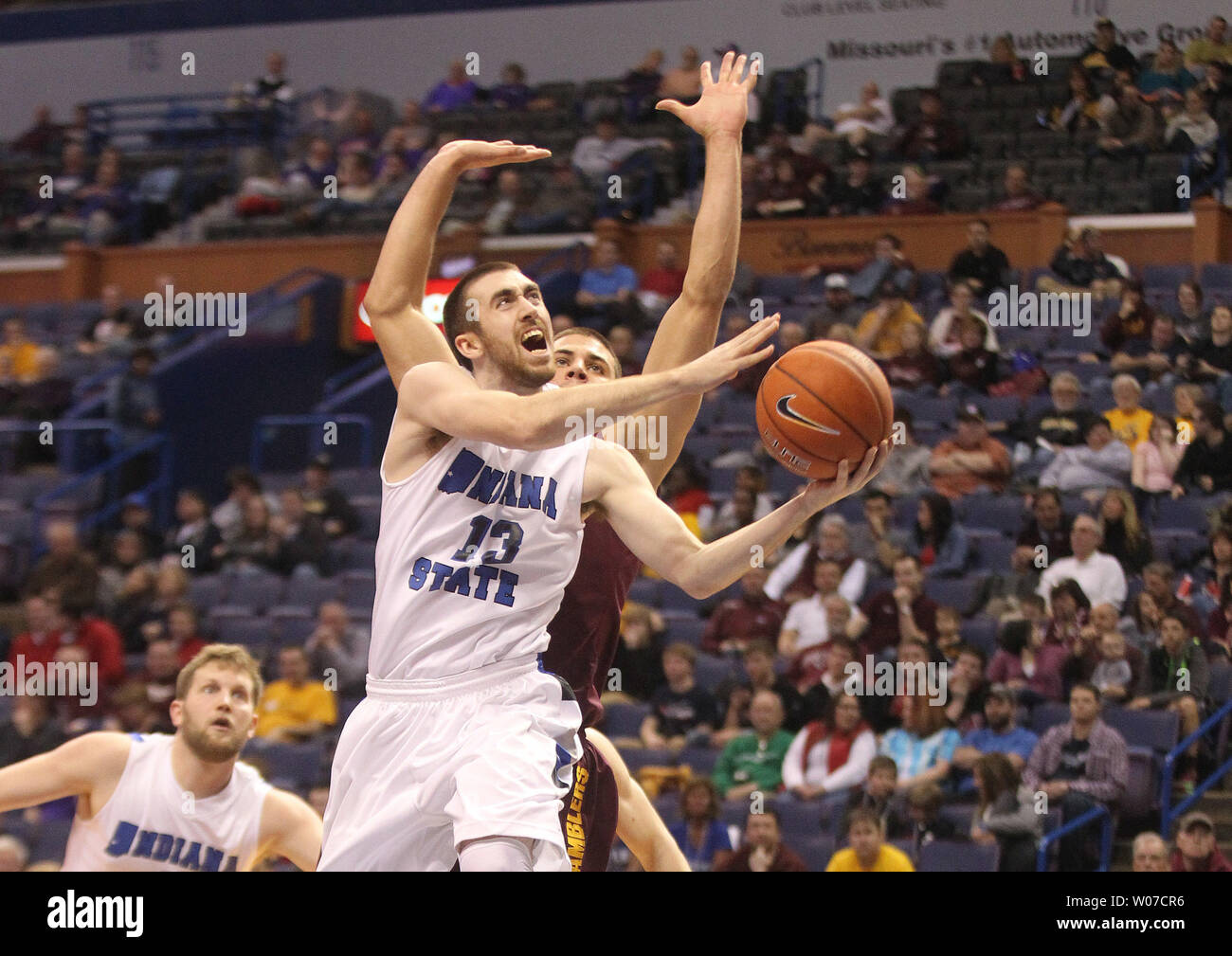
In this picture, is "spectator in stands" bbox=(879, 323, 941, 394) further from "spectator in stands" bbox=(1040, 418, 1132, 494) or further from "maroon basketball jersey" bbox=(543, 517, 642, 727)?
"maroon basketball jersey" bbox=(543, 517, 642, 727)

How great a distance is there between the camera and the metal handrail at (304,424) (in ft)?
35.9

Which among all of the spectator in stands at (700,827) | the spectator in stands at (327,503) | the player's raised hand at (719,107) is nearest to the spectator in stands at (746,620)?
the spectator in stands at (700,827)

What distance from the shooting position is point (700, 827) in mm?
6965

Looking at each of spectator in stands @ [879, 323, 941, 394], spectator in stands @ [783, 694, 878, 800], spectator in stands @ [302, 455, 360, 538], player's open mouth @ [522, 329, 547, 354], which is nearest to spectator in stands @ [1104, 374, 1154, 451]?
spectator in stands @ [879, 323, 941, 394]

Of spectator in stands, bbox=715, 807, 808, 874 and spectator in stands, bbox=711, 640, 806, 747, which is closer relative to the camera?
spectator in stands, bbox=715, 807, 808, 874

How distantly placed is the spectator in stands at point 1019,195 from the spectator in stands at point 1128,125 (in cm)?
54

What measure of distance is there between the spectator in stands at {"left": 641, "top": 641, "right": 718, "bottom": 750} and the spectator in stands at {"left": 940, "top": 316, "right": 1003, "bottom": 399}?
246cm

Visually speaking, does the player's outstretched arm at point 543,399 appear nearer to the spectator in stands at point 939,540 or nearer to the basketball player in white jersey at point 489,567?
the basketball player in white jersey at point 489,567

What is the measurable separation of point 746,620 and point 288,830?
393 centimetres

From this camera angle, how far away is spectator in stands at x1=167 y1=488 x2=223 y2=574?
10.0 meters

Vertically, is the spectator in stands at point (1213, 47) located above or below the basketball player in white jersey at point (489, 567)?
above

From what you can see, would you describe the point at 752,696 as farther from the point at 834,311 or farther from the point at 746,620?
the point at 834,311
